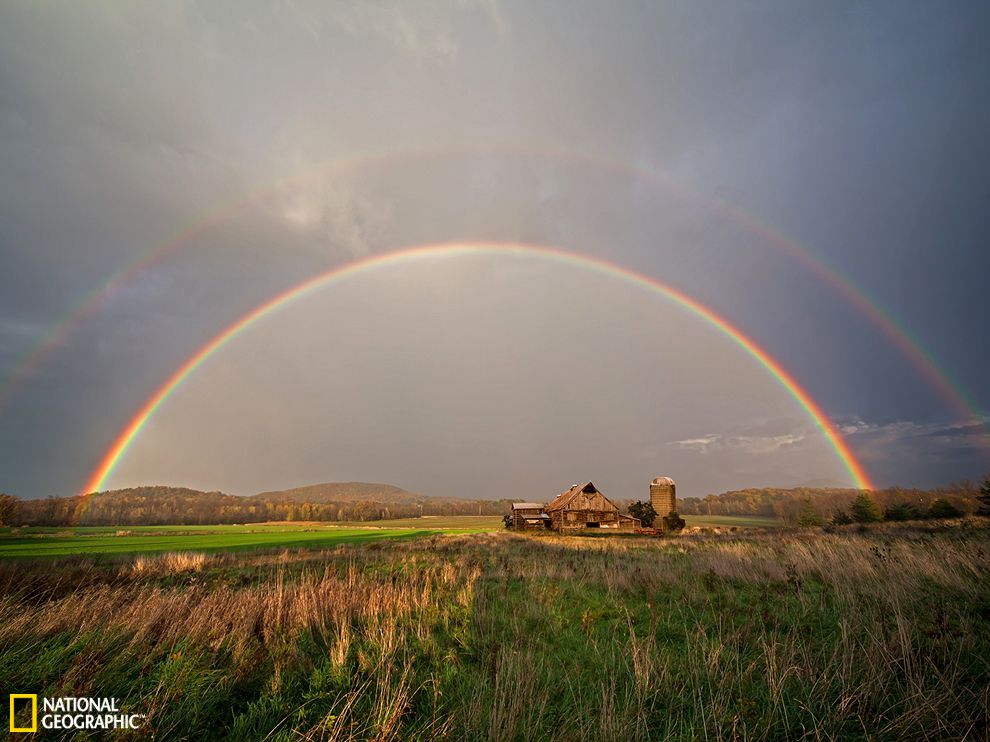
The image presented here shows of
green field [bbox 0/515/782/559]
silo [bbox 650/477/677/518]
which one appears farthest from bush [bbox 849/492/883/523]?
silo [bbox 650/477/677/518]

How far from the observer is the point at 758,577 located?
1110cm

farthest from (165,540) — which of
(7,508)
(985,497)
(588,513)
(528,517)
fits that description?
(985,497)

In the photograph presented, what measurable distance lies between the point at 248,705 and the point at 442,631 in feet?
12.0

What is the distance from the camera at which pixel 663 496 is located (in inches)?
2505

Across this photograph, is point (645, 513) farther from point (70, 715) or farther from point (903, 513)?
point (70, 715)

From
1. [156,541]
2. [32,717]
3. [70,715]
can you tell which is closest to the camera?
[32,717]

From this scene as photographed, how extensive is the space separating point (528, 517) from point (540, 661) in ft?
221

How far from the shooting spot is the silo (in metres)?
62.9

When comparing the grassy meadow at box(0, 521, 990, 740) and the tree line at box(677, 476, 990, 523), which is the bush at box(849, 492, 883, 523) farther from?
the grassy meadow at box(0, 521, 990, 740)

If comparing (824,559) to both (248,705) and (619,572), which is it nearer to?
(619,572)

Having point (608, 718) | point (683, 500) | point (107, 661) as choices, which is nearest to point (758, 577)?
point (608, 718)

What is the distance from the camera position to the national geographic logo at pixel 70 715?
13.2 ft

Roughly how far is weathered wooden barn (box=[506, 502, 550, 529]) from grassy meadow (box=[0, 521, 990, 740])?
6099cm

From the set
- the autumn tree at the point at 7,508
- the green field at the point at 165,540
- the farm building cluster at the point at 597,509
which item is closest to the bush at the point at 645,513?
the farm building cluster at the point at 597,509
